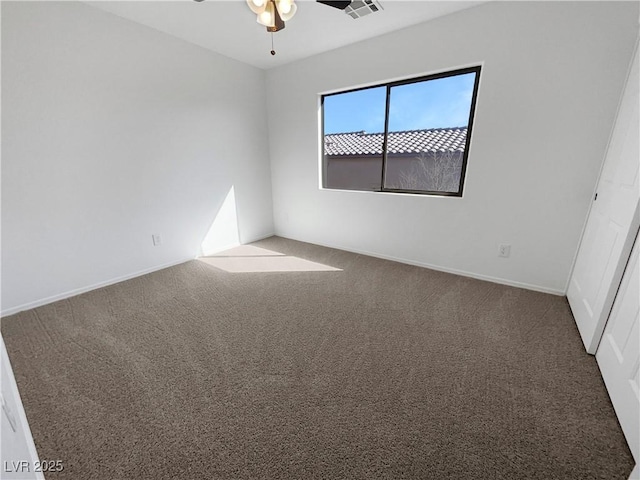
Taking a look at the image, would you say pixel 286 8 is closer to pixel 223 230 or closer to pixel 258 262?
pixel 258 262

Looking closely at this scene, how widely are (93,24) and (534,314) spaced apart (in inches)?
174

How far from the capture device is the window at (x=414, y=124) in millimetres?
2631

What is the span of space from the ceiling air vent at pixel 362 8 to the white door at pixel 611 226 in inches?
73.4

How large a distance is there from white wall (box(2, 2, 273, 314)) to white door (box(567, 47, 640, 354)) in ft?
12.2

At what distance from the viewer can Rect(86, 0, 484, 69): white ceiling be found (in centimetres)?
223

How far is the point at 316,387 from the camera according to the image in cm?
148

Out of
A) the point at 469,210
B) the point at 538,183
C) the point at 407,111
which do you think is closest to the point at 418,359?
the point at 469,210

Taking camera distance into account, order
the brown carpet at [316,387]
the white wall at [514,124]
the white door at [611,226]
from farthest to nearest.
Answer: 1. the white wall at [514,124]
2. the white door at [611,226]
3. the brown carpet at [316,387]

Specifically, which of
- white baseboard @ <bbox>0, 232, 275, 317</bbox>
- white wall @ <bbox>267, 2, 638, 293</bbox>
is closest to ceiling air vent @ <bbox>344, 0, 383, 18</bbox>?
white wall @ <bbox>267, 2, 638, 293</bbox>

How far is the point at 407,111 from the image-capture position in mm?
2873

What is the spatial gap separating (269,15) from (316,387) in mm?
2306

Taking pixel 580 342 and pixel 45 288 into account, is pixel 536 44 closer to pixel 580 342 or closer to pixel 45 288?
pixel 580 342

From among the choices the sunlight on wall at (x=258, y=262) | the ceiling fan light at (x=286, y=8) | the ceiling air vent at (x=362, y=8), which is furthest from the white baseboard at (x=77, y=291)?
the ceiling air vent at (x=362, y=8)

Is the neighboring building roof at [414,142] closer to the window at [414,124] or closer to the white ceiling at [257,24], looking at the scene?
the window at [414,124]
